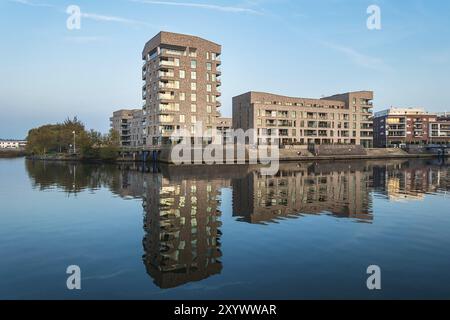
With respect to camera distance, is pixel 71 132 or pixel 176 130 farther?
pixel 71 132

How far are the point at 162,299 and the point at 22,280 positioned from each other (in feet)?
20.6

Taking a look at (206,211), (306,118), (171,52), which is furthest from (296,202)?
(306,118)

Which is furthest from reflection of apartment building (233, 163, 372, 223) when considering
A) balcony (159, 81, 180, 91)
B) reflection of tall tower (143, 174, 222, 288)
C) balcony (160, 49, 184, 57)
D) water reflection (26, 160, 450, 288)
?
balcony (160, 49, 184, 57)

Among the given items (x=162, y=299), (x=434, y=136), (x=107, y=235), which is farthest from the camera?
(x=434, y=136)

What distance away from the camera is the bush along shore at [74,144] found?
127m

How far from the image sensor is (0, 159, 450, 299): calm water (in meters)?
12.8

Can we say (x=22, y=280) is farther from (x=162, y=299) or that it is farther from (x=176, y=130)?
(x=176, y=130)

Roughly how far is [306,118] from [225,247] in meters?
136

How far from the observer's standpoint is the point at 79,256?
16.9 meters

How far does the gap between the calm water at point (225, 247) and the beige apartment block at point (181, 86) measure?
248 ft

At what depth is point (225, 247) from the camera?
18.2 metres

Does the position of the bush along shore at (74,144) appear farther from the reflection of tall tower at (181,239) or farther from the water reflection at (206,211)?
the reflection of tall tower at (181,239)
